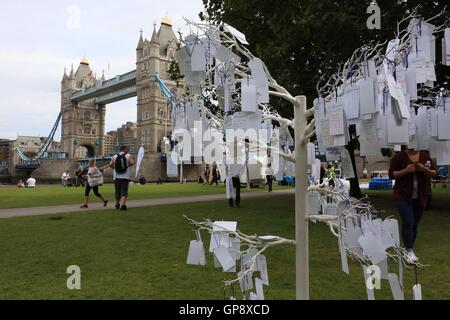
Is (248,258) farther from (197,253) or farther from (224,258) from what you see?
(197,253)

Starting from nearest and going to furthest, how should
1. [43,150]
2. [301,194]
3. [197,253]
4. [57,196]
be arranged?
1. [301,194]
2. [197,253]
3. [57,196]
4. [43,150]

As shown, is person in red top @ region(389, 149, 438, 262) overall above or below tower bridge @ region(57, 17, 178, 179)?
below

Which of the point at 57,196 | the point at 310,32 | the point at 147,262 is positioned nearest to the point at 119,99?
the point at 57,196

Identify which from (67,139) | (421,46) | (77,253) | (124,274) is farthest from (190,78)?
(67,139)

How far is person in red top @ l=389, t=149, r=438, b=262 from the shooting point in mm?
5469

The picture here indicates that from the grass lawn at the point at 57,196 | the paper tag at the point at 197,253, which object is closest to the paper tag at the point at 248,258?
the paper tag at the point at 197,253

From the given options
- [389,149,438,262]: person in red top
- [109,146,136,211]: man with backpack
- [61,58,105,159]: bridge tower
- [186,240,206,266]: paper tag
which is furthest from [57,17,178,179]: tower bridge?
[186,240,206,266]: paper tag

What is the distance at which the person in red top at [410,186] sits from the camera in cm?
547

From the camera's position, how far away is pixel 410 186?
5.54 m

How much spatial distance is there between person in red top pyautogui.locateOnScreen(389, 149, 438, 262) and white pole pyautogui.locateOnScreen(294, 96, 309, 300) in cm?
312

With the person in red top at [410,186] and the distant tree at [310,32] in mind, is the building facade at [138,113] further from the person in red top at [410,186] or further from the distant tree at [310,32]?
the person in red top at [410,186]

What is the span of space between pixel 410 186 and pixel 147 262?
3.38 m

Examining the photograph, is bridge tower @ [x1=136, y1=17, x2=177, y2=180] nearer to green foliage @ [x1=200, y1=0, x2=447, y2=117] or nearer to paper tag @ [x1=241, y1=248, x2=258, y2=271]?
green foliage @ [x1=200, y1=0, x2=447, y2=117]

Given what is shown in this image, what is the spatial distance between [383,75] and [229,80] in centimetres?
90
